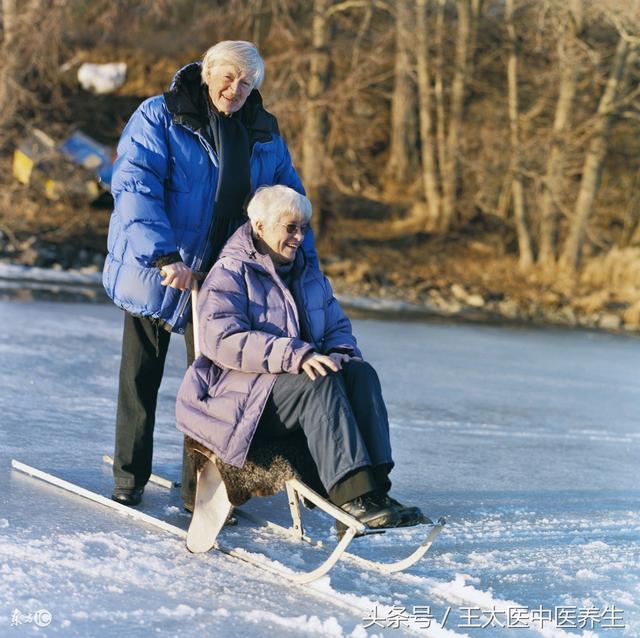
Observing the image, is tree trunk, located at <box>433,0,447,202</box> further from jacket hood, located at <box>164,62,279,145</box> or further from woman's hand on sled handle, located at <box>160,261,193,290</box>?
woman's hand on sled handle, located at <box>160,261,193,290</box>

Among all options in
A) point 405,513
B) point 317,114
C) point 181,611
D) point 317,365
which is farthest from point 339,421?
point 317,114

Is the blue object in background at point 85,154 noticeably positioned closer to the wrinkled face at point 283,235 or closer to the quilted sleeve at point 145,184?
the quilted sleeve at point 145,184

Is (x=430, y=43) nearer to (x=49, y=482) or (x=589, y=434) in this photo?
(x=589, y=434)

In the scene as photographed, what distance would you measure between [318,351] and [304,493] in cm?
50

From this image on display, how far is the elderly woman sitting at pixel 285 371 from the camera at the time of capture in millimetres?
3326

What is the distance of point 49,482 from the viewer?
423 cm

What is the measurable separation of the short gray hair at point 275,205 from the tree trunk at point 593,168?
13.8 meters

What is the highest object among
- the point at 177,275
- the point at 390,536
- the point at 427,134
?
the point at 427,134

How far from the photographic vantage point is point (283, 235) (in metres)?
3.67

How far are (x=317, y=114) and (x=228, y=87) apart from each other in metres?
13.4

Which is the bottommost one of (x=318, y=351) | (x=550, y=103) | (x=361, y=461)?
(x=361, y=461)

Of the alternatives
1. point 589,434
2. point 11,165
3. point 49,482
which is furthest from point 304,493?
point 11,165

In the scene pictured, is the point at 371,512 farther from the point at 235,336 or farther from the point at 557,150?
the point at 557,150

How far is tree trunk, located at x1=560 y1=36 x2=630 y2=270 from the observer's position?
1711 cm
